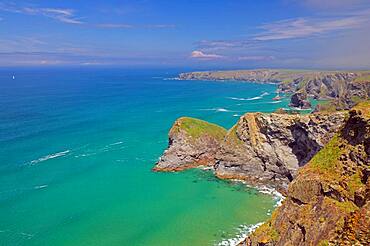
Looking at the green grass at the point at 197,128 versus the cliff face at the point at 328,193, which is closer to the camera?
the cliff face at the point at 328,193

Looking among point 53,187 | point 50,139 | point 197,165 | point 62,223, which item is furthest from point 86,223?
point 50,139

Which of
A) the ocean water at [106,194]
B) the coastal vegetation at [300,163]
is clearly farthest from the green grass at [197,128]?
the ocean water at [106,194]

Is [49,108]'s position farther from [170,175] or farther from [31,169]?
[170,175]

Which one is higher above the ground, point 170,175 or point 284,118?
point 284,118

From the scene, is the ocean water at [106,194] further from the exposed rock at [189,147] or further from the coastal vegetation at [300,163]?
the coastal vegetation at [300,163]

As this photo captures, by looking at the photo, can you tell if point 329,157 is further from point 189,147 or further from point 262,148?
point 189,147

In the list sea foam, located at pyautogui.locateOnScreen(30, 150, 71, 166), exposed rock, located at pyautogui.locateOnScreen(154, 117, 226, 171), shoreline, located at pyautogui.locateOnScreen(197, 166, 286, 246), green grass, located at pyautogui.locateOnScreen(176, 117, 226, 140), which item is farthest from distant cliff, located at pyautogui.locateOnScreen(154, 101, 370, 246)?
sea foam, located at pyautogui.locateOnScreen(30, 150, 71, 166)

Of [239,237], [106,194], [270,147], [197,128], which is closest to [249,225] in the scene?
[239,237]
